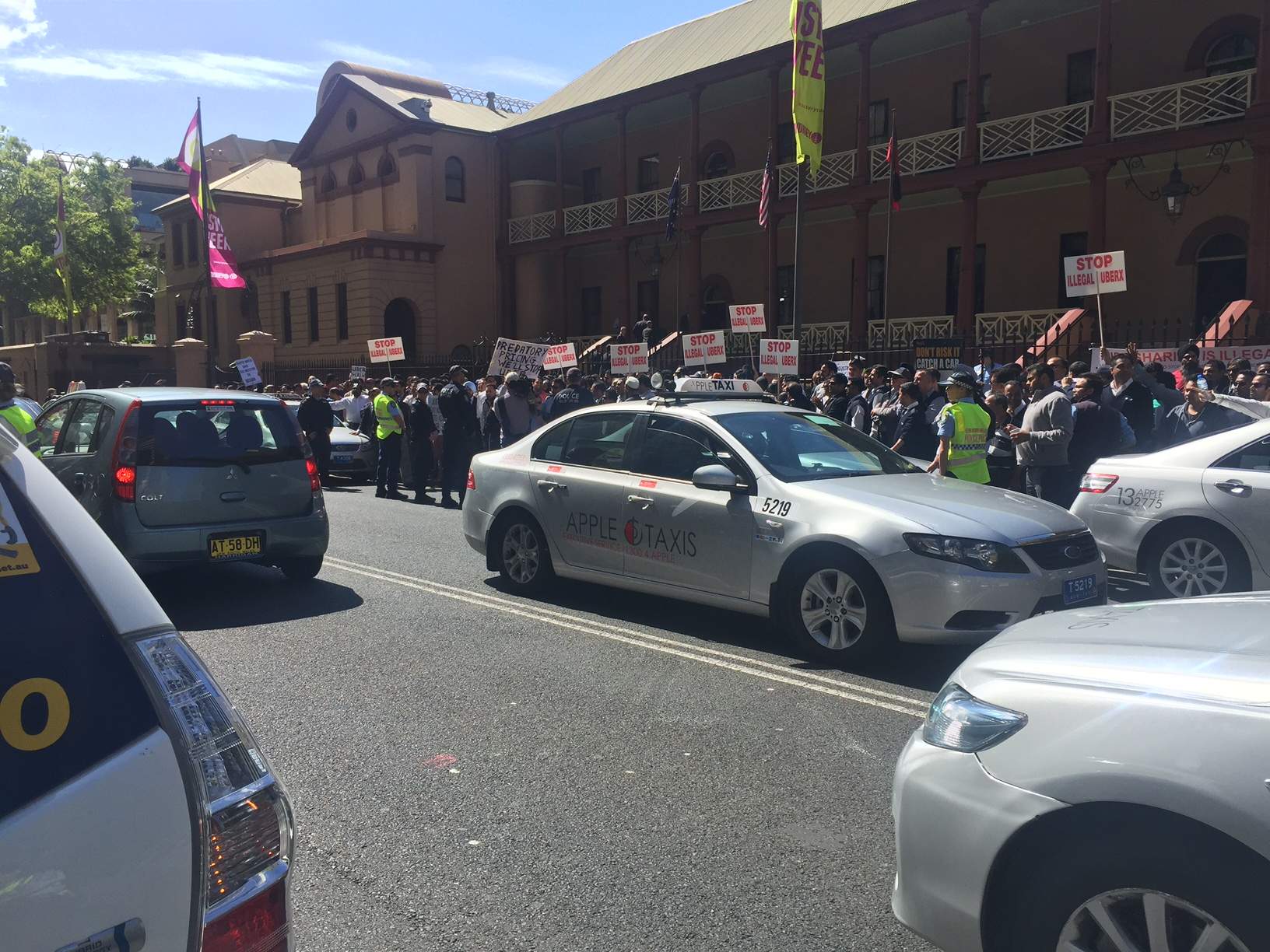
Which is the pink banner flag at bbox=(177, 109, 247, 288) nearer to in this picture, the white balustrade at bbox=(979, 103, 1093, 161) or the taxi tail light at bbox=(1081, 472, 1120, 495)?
the white balustrade at bbox=(979, 103, 1093, 161)

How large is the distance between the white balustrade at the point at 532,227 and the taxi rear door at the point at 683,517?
2554 cm

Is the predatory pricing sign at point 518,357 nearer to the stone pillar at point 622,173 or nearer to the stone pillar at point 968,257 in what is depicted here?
the stone pillar at point 968,257

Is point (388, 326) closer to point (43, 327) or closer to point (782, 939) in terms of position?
point (782, 939)

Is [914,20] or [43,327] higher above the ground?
[914,20]

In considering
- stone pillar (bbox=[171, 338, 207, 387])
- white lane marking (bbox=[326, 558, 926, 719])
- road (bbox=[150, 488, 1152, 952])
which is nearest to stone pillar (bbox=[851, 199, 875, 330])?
white lane marking (bbox=[326, 558, 926, 719])

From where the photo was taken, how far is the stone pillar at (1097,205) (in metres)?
20.2

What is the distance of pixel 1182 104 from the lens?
65.8 ft

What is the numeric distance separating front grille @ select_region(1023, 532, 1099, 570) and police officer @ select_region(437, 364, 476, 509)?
9766 mm

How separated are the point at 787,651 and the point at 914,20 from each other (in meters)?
19.5

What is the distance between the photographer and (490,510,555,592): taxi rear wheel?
8266 millimetres

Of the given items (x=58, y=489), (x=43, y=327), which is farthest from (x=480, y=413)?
(x=43, y=327)

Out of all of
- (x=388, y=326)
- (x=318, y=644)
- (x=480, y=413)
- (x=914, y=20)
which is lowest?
(x=318, y=644)

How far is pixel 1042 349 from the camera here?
18656mm

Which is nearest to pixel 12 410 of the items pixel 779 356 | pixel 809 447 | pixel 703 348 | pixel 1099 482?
pixel 809 447
